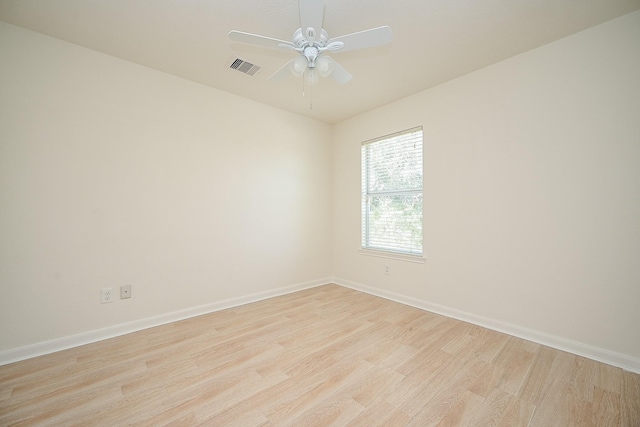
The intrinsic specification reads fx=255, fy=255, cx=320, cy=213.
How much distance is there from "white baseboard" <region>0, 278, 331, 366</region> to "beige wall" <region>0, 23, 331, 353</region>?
0.15ft

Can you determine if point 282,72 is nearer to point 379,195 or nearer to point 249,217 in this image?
point 249,217

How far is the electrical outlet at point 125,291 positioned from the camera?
7.63 feet

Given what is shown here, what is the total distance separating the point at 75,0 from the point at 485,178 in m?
3.51

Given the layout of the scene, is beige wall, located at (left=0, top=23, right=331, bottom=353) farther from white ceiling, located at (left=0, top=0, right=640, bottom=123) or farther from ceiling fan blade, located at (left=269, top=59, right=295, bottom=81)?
ceiling fan blade, located at (left=269, top=59, right=295, bottom=81)

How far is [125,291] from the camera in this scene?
2340mm

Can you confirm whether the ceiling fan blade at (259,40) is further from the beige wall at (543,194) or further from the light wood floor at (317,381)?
the light wood floor at (317,381)

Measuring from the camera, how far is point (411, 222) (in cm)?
311

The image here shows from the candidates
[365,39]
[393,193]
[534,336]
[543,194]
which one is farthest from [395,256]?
[365,39]

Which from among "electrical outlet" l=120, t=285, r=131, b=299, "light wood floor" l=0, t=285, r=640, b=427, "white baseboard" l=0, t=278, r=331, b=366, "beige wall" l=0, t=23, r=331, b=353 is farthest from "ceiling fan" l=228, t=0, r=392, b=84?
"white baseboard" l=0, t=278, r=331, b=366

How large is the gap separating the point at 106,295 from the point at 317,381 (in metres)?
1.99

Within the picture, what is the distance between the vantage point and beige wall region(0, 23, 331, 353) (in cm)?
195

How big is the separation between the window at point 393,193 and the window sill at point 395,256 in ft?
0.16

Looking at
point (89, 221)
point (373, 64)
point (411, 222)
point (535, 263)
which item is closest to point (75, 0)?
point (89, 221)

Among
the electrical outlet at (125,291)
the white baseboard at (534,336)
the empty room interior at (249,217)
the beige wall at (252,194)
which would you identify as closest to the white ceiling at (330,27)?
the empty room interior at (249,217)
